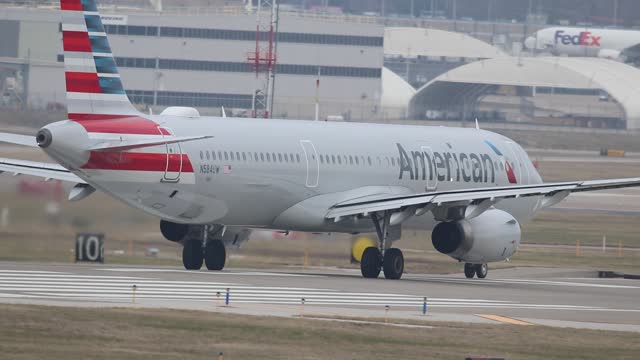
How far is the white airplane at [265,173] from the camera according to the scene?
122 ft

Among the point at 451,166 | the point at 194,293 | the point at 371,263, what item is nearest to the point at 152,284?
the point at 194,293

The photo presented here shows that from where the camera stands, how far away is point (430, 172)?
46.6 metres

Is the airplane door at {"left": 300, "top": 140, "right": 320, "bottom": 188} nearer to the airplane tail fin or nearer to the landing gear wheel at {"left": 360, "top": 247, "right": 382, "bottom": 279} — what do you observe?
the landing gear wheel at {"left": 360, "top": 247, "right": 382, "bottom": 279}

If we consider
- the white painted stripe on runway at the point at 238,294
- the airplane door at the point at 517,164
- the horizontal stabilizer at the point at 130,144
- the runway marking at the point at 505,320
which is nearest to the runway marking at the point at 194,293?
the white painted stripe on runway at the point at 238,294

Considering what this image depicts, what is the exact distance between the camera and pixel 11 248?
139 ft

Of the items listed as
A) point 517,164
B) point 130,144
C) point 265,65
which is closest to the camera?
point 130,144

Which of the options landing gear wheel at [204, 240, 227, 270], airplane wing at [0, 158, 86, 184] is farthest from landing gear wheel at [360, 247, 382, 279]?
airplane wing at [0, 158, 86, 184]

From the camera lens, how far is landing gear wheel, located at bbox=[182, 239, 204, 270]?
4275 centimetres

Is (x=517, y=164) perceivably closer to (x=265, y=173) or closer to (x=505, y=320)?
(x=265, y=173)

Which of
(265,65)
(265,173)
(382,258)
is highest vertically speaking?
(265,173)

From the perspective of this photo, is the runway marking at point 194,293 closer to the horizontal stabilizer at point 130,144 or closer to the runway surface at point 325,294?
the runway surface at point 325,294

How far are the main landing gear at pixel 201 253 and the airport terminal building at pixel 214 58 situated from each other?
83.7 metres

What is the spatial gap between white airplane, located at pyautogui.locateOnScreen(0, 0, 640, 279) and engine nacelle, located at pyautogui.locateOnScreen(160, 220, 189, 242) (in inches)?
1.5

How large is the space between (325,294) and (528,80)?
13879 cm
